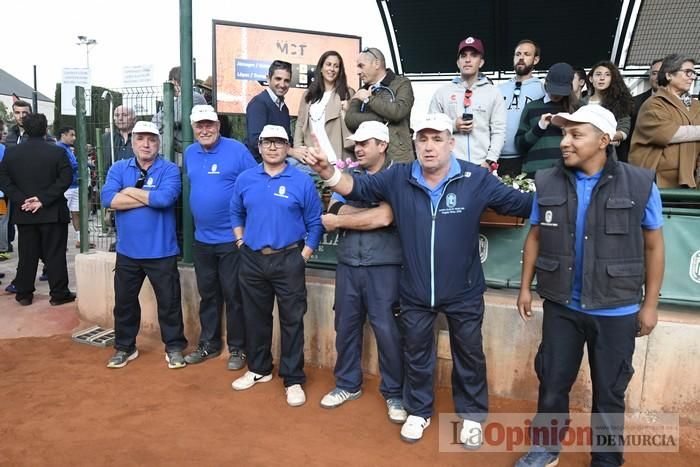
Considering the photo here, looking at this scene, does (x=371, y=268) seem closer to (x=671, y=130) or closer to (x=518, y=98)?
(x=518, y=98)

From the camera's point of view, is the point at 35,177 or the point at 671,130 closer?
the point at 671,130

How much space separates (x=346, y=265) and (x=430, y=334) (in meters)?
0.81

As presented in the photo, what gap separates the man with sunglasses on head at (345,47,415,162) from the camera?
4520 millimetres

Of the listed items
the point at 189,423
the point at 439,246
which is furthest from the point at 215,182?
the point at 439,246

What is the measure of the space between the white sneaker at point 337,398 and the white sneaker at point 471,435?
0.94m

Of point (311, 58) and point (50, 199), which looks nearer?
point (50, 199)

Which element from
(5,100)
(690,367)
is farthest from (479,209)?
(5,100)

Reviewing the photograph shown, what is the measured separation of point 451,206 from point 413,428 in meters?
1.53

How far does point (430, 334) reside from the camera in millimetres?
3613

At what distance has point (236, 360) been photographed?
15.8 ft

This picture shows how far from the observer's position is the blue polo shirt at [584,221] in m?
2.81

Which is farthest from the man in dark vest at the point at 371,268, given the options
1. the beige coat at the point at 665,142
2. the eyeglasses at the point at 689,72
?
the eyeglasses at the point at 689,72

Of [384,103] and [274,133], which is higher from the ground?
[384,103]

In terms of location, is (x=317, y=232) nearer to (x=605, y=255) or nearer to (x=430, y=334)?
(x=430, y=334)
